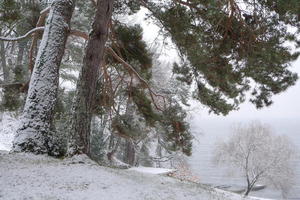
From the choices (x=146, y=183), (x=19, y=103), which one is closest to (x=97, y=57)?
(x=146, y=183)

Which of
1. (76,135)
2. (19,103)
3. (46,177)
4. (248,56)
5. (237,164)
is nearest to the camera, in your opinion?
(46,177)

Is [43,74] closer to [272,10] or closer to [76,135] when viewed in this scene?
[76,135]

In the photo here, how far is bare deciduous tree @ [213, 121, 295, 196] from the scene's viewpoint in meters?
24.6

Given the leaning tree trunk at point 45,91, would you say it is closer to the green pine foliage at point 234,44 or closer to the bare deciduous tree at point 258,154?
the green pine foliage at point 234,44

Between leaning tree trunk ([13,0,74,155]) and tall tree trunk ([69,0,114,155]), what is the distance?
53 cm

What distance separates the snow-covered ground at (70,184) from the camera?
125 inches

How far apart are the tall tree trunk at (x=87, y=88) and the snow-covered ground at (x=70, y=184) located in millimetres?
488

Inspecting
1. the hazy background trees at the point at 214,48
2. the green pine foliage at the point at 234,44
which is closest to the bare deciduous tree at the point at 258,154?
the hazy background trees at the point at 214,48

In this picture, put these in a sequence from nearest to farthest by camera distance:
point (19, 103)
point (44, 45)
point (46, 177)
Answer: point (46, 177)
point (44, 45)
point (19, 103)

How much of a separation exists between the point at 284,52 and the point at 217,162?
23.0 meters

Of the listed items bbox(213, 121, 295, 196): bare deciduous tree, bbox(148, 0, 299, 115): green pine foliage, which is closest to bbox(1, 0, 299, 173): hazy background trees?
bbox(148, 0, 299, 115): green pine foliage

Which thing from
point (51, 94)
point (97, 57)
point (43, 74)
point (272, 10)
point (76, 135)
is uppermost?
point (272, 10)

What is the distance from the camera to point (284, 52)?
Result: 6188mm

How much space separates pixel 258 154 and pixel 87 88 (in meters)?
22.5
